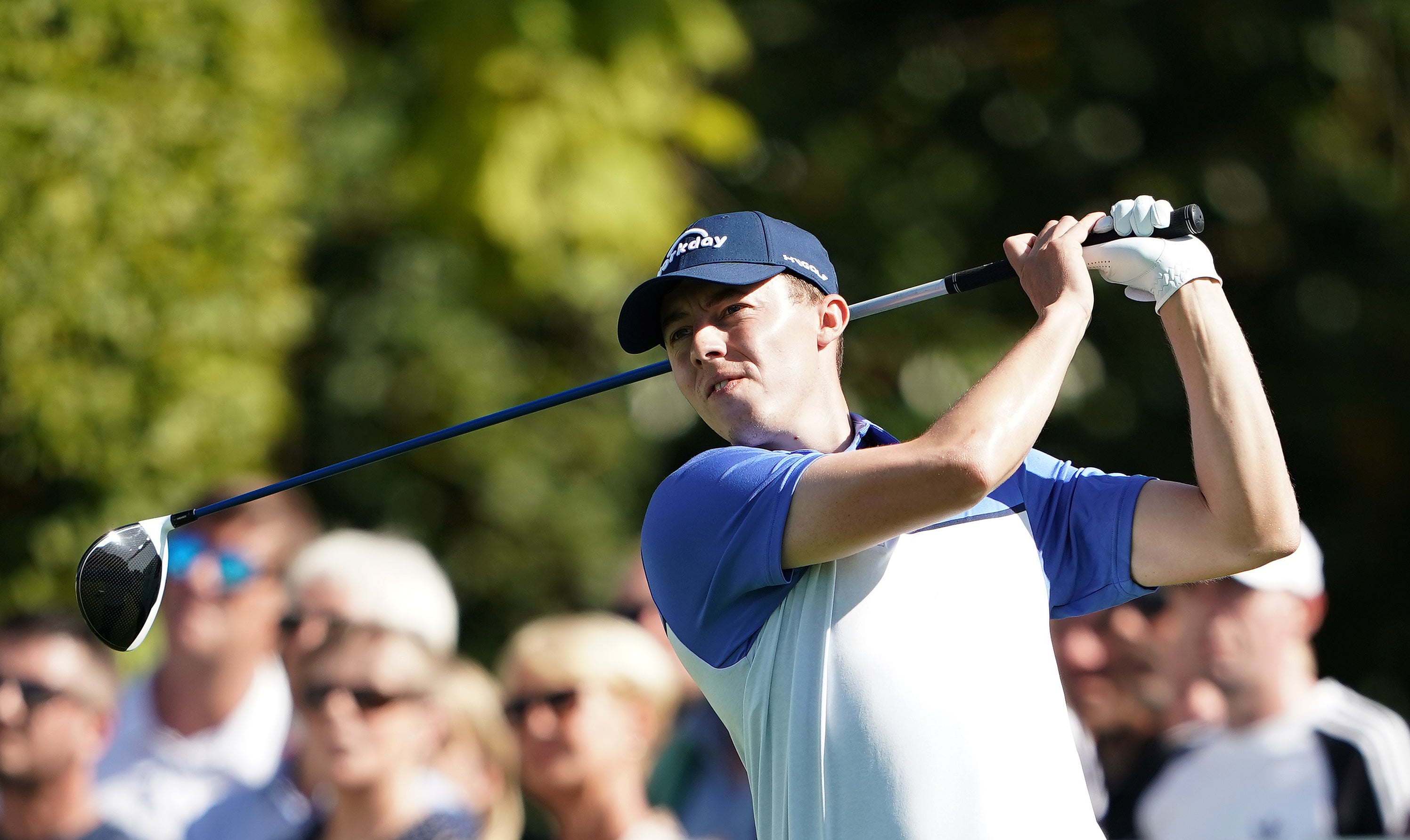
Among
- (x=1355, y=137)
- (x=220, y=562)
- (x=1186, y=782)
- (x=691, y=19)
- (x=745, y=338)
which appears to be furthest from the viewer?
(x=1355, y=137)

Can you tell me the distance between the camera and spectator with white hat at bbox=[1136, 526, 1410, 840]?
4.14 meters

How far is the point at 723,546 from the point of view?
2207mm

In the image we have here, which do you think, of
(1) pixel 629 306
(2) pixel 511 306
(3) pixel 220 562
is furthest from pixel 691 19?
(1) pixel 629 306

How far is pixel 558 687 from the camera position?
4.32 m

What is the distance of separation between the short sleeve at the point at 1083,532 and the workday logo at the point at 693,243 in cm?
58

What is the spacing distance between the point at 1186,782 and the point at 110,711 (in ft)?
10.3

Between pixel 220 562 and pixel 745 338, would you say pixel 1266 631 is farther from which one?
pixel 220 562

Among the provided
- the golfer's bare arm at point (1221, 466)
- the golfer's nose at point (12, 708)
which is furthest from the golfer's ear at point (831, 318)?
the golfer's nose at point (12, 708)

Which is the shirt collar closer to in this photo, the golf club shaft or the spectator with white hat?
the golf club shaft

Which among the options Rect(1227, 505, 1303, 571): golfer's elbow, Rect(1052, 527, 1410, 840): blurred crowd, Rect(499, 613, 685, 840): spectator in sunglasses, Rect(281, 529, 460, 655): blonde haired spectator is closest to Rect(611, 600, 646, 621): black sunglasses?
Rect(499, 613, 685, 840): spectator in sunglasses

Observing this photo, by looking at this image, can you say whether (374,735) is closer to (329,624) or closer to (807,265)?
(329,624)

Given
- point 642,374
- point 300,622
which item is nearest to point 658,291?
point 642,374

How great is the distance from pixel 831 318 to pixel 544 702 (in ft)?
6.84

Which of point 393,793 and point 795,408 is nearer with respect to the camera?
point 795,408
